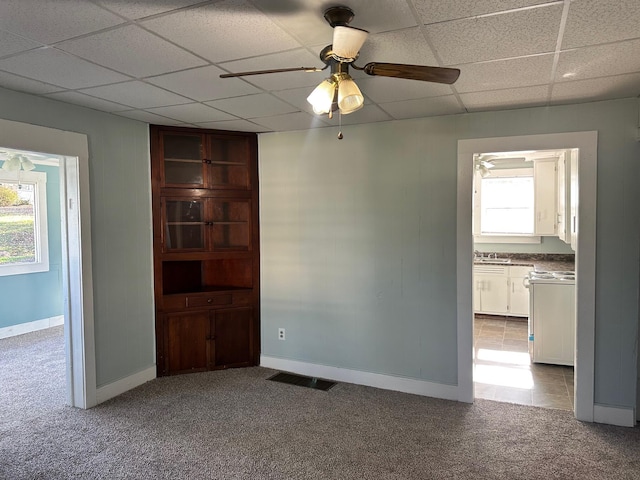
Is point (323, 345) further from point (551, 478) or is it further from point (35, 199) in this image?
point (35, 199)

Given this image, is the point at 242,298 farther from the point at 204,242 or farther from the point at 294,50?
the point at 294,50

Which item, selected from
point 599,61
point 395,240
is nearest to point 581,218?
point 599,61

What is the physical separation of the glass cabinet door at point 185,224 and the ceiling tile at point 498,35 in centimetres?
269

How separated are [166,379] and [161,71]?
9.03 feet

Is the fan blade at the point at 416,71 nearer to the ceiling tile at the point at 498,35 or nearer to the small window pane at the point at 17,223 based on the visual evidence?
the ceiling tile at the point at 498,35

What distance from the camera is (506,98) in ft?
9.72

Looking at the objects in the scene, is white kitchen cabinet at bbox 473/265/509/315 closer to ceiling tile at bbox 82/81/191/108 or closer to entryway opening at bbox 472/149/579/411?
entryway opening at bbox 472/149/579/411

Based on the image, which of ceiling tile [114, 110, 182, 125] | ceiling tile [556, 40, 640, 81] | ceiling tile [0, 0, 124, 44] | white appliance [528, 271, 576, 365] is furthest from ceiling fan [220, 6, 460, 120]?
white appliance [528, 271, 576, 365]

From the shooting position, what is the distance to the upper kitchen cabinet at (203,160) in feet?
12.9

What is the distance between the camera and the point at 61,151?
3.08 m

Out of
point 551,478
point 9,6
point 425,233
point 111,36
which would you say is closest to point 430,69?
point 111,36

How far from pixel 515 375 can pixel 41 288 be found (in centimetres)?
611

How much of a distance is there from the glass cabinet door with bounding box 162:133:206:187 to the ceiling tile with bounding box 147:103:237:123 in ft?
1.20

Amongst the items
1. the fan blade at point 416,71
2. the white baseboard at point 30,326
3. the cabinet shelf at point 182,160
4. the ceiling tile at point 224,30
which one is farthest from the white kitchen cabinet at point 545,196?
the white baseboard at point 30,326
